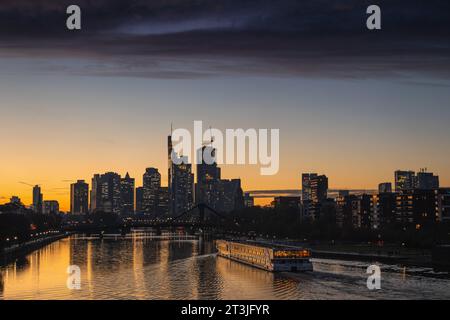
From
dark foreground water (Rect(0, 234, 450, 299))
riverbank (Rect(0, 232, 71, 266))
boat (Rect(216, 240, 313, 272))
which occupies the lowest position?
riverbank (Rect(0, 232, 71, 266))

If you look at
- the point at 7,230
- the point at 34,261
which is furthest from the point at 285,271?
the point at 7,230

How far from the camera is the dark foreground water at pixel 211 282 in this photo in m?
73.6

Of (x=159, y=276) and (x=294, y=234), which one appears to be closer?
(x=159, y=276)

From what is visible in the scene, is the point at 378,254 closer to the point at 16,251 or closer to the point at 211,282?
the point at 211,282

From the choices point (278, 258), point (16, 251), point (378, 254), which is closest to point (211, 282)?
point (278, 258)

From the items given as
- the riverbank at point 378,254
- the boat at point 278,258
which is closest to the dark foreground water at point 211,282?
the boat at point 278,258

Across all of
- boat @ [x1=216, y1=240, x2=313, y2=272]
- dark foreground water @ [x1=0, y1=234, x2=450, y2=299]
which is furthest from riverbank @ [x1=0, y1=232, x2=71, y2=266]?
boat @ [x1=216, y1=240, x2=313, y2=272]

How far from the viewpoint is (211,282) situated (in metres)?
86.8

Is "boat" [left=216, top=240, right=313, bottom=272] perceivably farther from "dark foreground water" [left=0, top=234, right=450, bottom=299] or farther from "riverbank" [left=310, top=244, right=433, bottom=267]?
"riverbank" [left=310, top=244, right=433, bottom=267]

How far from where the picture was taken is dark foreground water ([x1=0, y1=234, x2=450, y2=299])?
73625 mm

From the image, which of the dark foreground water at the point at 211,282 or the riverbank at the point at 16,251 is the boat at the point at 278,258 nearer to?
the dark foreground water at the point at 211,282
